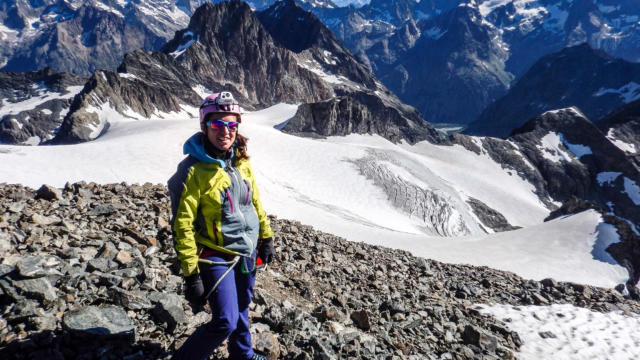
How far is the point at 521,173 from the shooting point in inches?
2923

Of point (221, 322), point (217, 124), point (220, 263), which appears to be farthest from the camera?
point (217, 124)

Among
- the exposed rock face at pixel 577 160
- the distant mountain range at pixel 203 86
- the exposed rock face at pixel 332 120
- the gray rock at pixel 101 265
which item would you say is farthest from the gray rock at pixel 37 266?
the exposed rock face at pixel 577 160

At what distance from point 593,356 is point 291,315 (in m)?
8.17

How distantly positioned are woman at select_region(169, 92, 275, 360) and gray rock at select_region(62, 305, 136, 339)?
1191mm

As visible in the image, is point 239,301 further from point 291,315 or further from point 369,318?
point 369,318

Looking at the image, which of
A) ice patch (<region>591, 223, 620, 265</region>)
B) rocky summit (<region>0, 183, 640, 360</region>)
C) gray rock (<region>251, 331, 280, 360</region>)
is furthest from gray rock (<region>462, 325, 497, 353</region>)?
ice patch (<region>591, 223, 620, 265</region>)

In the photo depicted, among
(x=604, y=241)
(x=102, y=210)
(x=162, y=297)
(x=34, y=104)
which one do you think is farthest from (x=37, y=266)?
(x=34, y=104)

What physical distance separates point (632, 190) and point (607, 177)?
6283mm

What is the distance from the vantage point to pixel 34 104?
148 metres

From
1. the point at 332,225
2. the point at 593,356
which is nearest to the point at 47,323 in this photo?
the point at 593,356

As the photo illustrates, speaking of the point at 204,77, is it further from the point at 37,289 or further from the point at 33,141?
the point at 37,289

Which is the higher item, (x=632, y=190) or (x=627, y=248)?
(x=632, y=190)

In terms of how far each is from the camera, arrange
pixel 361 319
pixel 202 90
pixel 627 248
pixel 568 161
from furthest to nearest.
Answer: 1. pixel 202 90
2. pixel 568 161
3. pixel 627 248
4. pixel 361 319

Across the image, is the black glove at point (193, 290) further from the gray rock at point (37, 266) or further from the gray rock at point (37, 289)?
the gray rock at point (37, 266)
